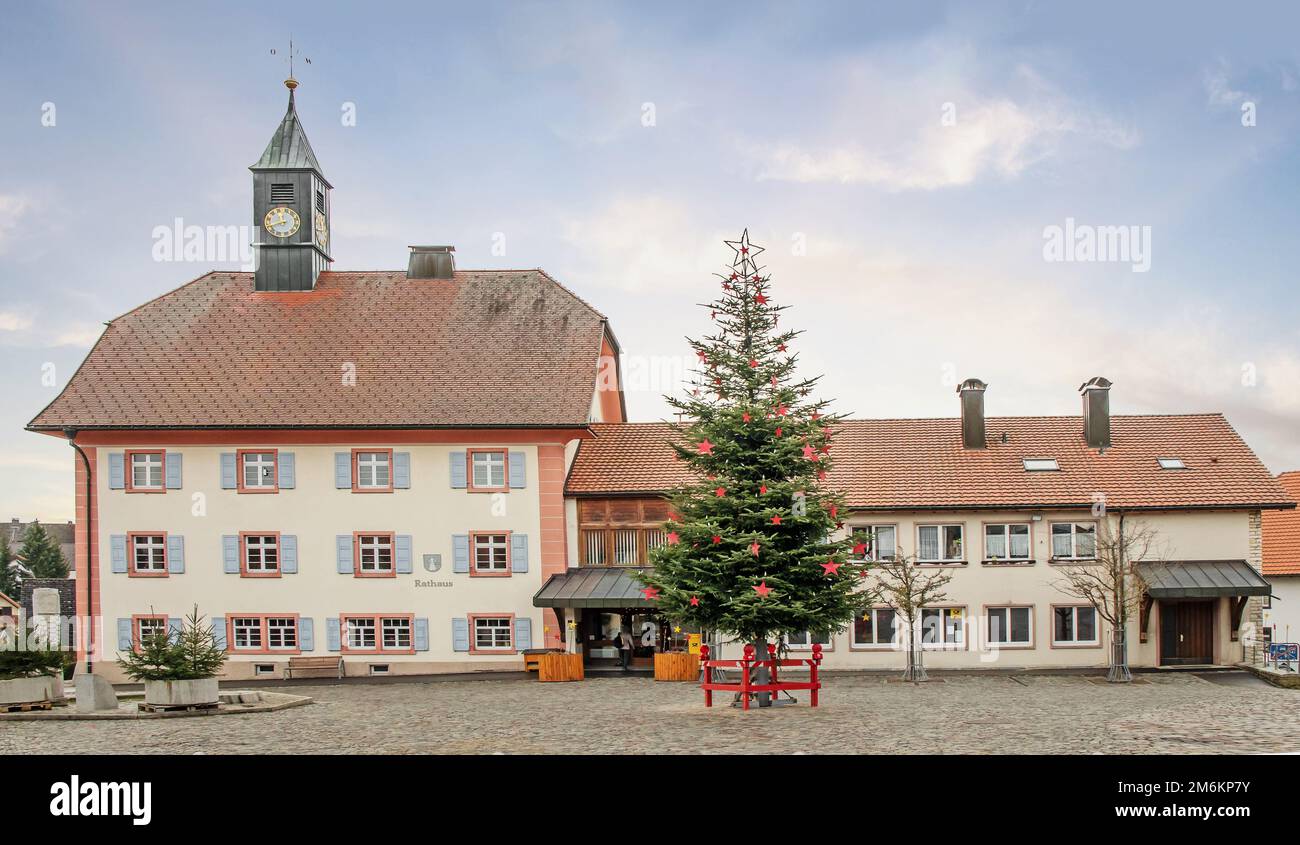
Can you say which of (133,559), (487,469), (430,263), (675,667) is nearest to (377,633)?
(487,469)

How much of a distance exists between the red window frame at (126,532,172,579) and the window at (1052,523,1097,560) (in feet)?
79.0

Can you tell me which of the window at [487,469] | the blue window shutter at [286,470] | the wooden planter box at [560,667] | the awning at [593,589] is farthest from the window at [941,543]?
the blue window shutter at [286,470]

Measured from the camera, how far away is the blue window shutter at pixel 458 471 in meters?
34.1

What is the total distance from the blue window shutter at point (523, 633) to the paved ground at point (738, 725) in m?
4.98

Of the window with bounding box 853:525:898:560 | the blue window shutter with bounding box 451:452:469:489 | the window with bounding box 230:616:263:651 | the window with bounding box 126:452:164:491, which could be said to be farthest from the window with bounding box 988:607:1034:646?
the window with bounding box 126:452:164:491

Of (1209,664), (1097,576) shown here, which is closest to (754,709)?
(1097,576)

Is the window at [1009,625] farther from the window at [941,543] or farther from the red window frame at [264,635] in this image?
the red window frame at [264,635]

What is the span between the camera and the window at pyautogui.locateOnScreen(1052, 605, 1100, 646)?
33.0 m

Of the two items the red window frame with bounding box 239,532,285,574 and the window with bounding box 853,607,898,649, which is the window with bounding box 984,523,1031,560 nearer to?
the window with bounding box 853,607,898,649

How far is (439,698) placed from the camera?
2708 cm

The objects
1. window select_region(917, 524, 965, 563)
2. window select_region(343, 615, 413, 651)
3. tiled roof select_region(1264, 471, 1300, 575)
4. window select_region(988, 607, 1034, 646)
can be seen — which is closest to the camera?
window select_region(988, 607, 1034, 646)

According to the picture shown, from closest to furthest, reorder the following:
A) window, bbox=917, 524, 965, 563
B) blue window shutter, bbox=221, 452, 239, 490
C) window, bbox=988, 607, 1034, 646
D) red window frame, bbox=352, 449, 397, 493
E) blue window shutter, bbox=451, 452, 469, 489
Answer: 1. window, bbox=988, 607, 1034, 646
2. window, bbox=917, 524, 965, 563
3. blue window shutter, bbox=451, 452, 469, 489
4. red window frame, bbox=352, 449, 397, 493
5. blue window shutter, bbox=221, 452, 239, 490

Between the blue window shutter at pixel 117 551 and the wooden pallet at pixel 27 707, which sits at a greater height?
the blue window shutter at pixel 117 551
